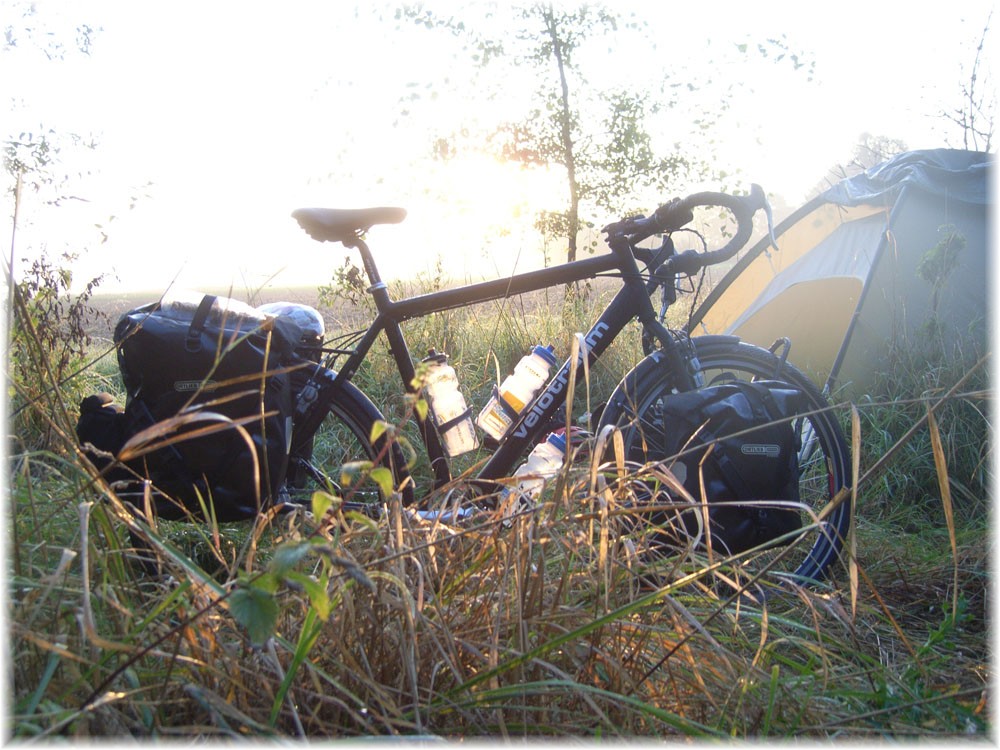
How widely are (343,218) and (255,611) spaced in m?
2.09

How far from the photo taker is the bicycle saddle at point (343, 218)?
113 inches

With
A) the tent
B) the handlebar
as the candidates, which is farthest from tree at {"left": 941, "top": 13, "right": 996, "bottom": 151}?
the handlebar

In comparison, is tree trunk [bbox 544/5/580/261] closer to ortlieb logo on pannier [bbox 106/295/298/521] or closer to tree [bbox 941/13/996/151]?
tree [bbox 941/13/996/151]

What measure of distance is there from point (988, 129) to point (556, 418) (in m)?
5.65

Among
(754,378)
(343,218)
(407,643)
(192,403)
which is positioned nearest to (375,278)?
(343,218)

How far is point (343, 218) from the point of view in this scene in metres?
2.88

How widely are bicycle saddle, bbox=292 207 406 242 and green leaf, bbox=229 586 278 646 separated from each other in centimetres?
205

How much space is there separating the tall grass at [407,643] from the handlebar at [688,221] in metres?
1.40

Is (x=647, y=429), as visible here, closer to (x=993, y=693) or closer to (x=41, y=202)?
(x=993, y=693)

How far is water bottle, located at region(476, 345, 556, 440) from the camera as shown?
303 cm

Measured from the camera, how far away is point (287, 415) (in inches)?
101

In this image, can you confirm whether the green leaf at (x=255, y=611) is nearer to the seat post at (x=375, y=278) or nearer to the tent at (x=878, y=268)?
the seat post at (x=375, y=278)

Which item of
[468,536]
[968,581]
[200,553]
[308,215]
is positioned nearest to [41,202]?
[308,215]

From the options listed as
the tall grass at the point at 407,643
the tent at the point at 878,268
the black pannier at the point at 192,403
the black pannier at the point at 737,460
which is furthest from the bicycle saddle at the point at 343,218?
the tent at the point at 878,268
